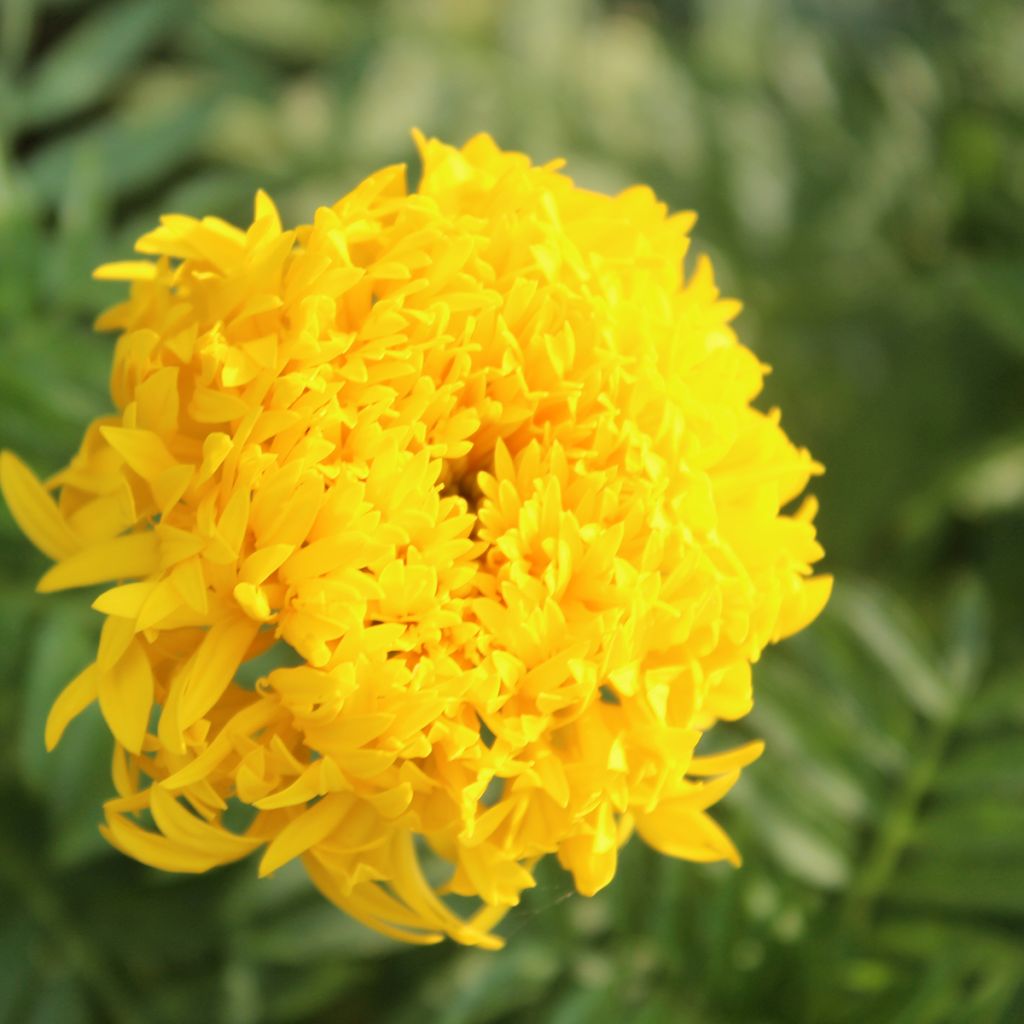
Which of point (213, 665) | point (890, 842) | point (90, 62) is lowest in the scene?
point (890, 842)

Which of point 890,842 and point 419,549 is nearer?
point 419,549

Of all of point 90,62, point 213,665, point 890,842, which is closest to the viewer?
point 213,665

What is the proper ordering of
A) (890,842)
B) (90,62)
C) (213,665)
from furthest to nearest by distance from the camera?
(90,62) → (890,842) → (213,665)

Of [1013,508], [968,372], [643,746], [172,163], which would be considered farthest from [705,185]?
[643,746]

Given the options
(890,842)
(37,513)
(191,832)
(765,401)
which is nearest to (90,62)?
(37,513)

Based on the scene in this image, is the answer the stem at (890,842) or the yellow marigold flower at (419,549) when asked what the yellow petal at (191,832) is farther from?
the stem at (890,842)

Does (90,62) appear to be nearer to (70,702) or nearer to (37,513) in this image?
(37,513)

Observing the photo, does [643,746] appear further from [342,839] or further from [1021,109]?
[1021,109]
